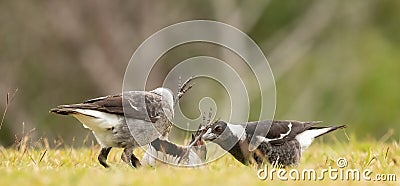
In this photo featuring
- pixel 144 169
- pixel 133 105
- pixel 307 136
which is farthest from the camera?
pixel 307 136

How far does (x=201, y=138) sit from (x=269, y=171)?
125 centimetres

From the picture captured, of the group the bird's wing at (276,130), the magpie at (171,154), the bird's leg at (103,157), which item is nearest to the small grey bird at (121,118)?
the bird's leg at (103,157)

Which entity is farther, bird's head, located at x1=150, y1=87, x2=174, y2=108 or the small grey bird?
bird's head, located at x1=150, y1=87, x2=174, y2=108

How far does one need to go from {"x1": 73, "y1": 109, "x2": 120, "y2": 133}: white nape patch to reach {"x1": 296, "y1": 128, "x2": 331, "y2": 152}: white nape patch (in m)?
1.84

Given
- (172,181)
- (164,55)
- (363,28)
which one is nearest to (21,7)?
(164,55)

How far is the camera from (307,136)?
844cm

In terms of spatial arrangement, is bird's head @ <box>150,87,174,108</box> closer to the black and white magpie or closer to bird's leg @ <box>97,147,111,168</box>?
the black and white magpie

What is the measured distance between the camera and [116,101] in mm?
7875

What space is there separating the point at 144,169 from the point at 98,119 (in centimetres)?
80

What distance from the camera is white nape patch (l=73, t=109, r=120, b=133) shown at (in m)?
7.63

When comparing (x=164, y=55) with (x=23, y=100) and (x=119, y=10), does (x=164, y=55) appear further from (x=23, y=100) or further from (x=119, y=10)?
(x=23, y=100)

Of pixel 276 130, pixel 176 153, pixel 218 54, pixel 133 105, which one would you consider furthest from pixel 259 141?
pixel 218 54

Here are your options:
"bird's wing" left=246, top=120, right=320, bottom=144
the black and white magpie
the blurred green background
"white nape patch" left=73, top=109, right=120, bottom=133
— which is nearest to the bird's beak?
the black and white magpie

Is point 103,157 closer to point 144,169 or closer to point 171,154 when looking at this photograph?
point 171,154
